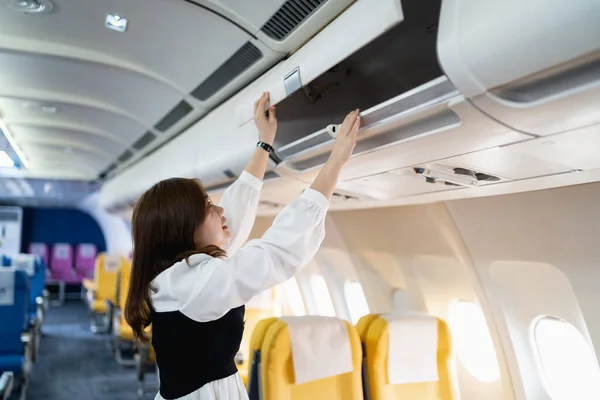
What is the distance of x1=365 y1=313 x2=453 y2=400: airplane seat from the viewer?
262 centimetres

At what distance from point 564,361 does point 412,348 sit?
1.08 metres

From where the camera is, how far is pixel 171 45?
270 centimetres

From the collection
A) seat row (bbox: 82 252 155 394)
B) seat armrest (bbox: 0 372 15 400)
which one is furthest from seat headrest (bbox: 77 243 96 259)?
seat armrest (bbox: 0 372 15 400)

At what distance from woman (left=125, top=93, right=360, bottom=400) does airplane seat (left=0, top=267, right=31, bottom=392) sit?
373cm

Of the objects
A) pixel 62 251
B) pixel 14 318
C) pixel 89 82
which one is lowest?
pixel 14 318

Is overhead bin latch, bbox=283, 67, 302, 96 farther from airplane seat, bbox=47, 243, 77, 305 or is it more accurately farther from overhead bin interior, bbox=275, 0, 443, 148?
airplane seat, bbox=47, 243, 77, 305

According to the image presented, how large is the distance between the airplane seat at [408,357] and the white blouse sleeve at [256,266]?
1306 mm

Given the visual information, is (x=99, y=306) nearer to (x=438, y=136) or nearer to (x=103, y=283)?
(x=103, y=283)

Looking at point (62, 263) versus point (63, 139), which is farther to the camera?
point (62, 263)

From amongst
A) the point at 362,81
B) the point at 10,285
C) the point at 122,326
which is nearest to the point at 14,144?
the point at 10,285

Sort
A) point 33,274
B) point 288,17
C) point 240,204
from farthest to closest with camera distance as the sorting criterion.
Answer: point 33,274, point 240,204, point 288,17

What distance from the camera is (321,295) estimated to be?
6039 millimetres

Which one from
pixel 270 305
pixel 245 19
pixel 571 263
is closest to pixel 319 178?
pixel 245 19

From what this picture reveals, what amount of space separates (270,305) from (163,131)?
6.60 ft
